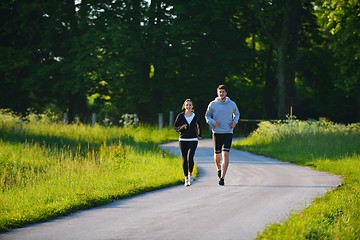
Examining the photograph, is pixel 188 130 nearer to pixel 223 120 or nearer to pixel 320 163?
pixel 223 120

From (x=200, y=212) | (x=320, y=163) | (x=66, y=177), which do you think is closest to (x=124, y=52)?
(x=320, y=163)

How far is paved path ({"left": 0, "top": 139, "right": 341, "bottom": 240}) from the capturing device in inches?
350

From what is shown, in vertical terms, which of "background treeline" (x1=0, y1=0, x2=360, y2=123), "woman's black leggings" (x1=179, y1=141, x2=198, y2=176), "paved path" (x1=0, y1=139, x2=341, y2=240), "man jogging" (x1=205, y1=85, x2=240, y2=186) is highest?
"background treeline" (x1=0, y1=0, x2=360, y2=123)

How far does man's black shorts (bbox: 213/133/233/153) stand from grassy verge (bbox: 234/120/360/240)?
2.55 m

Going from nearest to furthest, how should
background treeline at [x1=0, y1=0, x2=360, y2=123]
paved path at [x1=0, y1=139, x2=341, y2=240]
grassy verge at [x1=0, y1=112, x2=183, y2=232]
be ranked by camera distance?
paved path at [x1=0, y1=139, x2=341, y2=240]
grassy verge at [x1=0, y1=112, x2=183, y2=232]
background treeline at [x1=0, y1=0, x2=360, y2=123]

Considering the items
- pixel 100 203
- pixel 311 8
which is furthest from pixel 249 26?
pixel 100 203

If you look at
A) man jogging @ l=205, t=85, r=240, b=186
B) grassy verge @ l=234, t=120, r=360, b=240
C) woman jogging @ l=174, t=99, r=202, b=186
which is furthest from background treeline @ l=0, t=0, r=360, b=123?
woman jogging @ l=174, t=99, r=202, b=186

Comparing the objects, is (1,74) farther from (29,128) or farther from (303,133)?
(303,133)

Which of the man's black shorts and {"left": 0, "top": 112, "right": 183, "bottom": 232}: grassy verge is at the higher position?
the man's black shorts

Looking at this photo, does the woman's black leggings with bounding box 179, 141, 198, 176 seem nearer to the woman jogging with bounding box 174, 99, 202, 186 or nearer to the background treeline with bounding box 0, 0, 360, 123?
the woman jogging with bounding box 174, 99, 202, 186

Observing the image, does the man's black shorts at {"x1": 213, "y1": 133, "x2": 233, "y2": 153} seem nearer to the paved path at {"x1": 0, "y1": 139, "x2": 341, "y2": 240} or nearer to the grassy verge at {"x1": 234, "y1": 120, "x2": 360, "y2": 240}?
the paved path at {"x1": 0, "y1": 139, "x2": 341, "y2": 240}

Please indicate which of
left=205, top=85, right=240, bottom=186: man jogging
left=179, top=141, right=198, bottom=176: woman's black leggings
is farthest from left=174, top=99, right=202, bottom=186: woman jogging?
left=205, top=85, right=240, bottom=186: man jogging

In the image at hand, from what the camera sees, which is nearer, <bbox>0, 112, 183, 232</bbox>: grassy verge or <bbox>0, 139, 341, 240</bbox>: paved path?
<bbox>0, 139, 341, 240</bbox>: paved path

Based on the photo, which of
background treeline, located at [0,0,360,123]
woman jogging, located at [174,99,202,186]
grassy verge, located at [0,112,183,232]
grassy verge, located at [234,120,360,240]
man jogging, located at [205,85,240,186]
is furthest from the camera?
background treeline, located at [0,0,360,123]
